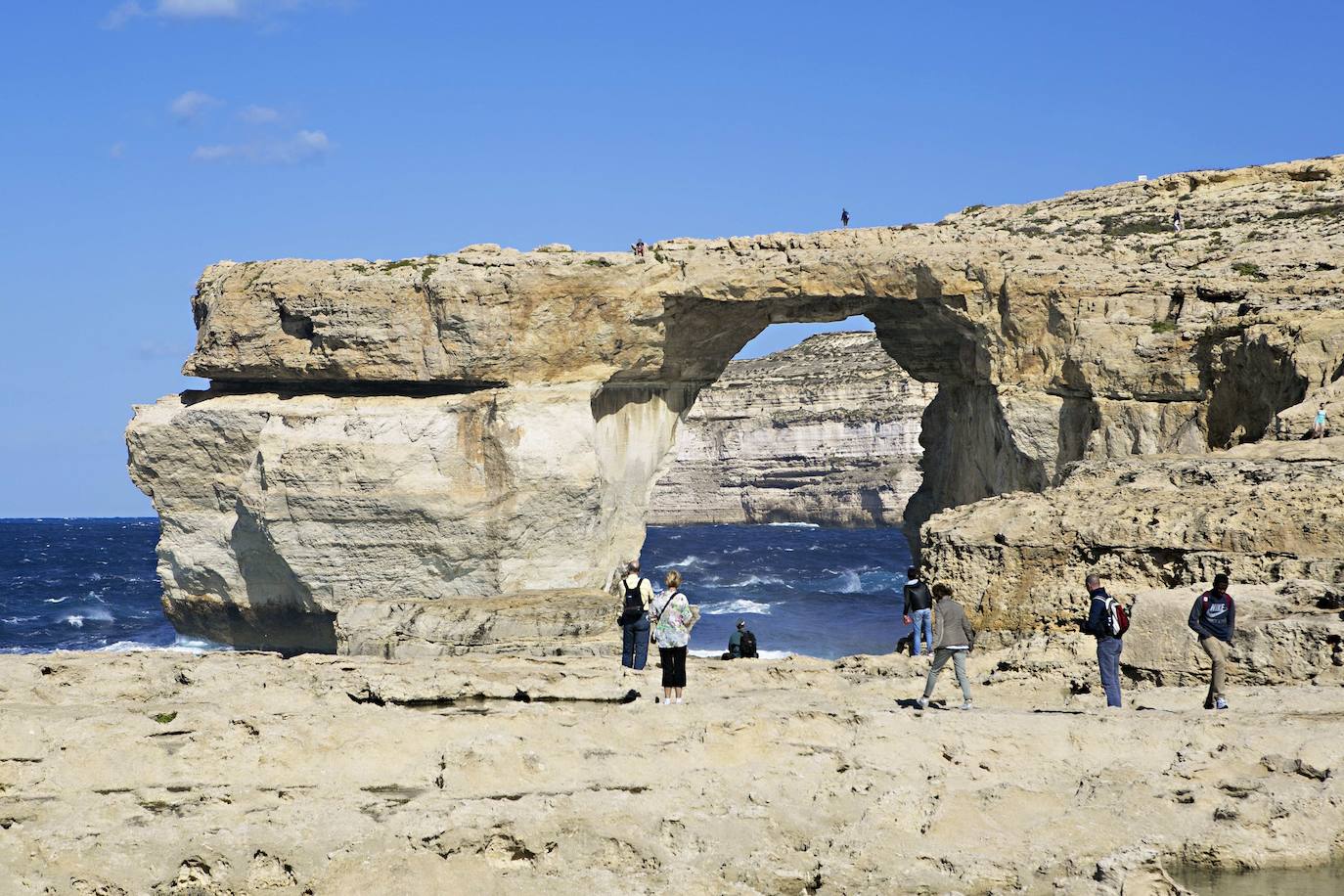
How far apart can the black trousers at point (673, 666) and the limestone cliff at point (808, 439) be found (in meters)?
73.6

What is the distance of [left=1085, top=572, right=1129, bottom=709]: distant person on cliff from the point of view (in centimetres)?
1248

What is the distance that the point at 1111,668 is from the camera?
1252 centimetres

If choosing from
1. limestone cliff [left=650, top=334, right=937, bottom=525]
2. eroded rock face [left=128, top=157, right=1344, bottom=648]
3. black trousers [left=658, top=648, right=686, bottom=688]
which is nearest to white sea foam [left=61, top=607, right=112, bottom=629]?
eroded rock face [left=128, top=157, right=1344, bottom=648]

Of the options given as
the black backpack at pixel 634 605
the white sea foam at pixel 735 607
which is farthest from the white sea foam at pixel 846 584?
the black backpack at pixel 634 605

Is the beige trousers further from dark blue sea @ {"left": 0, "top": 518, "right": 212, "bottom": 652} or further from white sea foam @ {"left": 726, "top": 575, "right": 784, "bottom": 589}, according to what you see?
white sea foam @ {"left": 726, "top": 575, "right": 784, "bottom": 589}

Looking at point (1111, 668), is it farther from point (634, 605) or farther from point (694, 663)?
point (694, 663)

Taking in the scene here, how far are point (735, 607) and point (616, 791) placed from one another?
39.5 metres

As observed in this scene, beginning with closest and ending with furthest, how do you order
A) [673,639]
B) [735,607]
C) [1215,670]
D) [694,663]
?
[1215,670] → [673,639] → [694,663] → [735,607]

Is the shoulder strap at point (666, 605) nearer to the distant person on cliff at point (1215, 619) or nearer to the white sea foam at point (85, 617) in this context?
the distant person on cliff at point (1215, 619)

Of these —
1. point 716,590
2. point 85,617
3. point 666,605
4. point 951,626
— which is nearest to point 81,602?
point 85,617

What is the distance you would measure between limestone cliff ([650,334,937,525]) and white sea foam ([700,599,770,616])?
35188mm

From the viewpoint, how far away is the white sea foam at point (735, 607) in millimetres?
47594

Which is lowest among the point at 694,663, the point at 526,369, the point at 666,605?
the point at 694,663

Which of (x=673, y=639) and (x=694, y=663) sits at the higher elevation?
(x=673, y=639)
